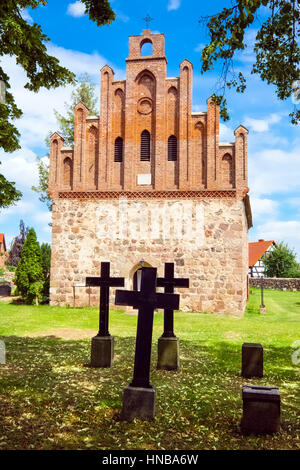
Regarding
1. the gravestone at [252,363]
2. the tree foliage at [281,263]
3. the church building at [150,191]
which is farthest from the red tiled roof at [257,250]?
the gravestone at [252,363]

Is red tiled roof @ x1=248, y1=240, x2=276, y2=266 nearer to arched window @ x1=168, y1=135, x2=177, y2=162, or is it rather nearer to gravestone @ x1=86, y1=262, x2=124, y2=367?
arched window @ x1=168, y1=135, x2=177, y2=162

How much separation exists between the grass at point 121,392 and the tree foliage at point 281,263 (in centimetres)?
3128

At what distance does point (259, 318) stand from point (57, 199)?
11588 millimetres

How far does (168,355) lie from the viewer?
7.70 m

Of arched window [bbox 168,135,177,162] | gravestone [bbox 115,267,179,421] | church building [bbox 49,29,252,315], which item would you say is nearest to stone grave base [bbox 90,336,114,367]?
gravestone [bbox 115,267,179,421]

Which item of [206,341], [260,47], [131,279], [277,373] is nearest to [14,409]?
[277,373]

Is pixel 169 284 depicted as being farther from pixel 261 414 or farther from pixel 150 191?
pixel 150 191

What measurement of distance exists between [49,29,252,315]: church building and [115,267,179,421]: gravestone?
11.7 m

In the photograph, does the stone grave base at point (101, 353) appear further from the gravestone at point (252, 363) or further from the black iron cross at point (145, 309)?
the gravestone at point (252, 363)

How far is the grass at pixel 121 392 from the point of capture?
4395mm

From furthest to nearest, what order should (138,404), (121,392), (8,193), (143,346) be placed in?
(8,193) < (121,392) < (143,346) < (138,404)

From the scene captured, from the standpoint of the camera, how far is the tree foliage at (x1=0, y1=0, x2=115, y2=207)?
6989mm

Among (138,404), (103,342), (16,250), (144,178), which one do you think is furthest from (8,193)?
(16,250)

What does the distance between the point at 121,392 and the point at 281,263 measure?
39012 millimetres
